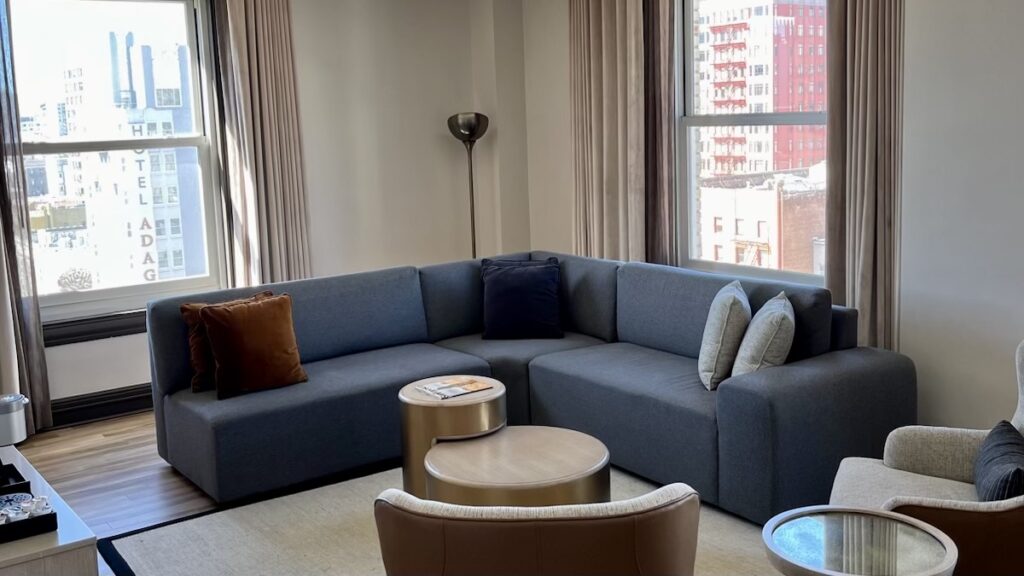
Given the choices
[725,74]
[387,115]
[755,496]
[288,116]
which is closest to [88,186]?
[288,116]

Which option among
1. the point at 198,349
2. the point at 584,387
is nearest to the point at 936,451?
the point at 584,387

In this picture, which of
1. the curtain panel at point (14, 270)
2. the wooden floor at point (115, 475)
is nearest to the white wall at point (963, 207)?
the wooden floor at point (115, 475)

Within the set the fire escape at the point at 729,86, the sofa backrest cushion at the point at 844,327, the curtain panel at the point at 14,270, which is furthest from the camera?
the fire escape at the point at 729,86

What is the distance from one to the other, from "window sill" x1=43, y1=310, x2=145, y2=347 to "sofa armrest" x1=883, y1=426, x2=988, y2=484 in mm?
4315

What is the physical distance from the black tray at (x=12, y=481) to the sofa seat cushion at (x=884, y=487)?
2672mm

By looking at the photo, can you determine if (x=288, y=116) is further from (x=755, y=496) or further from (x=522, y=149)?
(x=755, y=496)

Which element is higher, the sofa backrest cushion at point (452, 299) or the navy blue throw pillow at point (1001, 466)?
the sofa backrest cushion at point (452, 299)

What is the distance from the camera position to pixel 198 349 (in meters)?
4.66

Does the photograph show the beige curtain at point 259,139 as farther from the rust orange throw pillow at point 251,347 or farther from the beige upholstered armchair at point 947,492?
the beige upholstered armchair at point 947,492

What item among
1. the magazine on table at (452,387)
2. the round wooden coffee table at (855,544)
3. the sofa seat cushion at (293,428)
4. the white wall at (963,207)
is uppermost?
the white wall at (963,207)

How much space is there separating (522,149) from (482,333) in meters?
1.88

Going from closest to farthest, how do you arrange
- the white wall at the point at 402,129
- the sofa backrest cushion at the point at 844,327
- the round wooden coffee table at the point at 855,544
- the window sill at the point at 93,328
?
the round wooden coffee table at the point at 855,544
the sofa backrest cushion at the point at 844,327
the window sill at the point at 93,328
the white wall at the point at 402,129

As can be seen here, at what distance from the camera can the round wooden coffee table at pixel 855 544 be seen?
7.95 ft

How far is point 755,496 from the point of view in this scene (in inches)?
154
